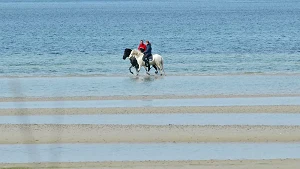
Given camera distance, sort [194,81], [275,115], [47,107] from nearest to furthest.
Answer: [275,115], [47,107], [194,81]

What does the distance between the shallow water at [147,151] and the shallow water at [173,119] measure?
10.4ft

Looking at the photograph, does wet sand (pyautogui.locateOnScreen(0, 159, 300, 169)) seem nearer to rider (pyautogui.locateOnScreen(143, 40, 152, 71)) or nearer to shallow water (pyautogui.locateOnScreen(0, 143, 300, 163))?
shallow water (pyautogui.locateOnScreen(0, 143, 300, 163))

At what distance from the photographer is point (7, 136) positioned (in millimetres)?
20094

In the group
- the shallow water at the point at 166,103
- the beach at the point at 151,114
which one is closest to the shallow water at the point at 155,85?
the beach at the point at 151,114

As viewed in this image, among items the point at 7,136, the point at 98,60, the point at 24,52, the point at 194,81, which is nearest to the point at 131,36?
the point at 24,52

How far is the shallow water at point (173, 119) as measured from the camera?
22312 millimetres

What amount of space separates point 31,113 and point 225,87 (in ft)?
32.9

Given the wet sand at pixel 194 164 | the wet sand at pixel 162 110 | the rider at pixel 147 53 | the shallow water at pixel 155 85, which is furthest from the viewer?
the rider at pixel 147 53

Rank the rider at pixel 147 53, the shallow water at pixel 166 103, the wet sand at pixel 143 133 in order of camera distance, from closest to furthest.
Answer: the wet sand at pixel 143 133, the shallow water at pixel 166 103, the rider at pixel 147 53

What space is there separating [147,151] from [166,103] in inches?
344

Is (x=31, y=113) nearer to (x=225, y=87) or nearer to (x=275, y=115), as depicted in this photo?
(x=275, y=115)

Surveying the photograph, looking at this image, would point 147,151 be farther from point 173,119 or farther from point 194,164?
point 173,119

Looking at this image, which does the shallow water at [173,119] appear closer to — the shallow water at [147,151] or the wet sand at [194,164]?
the shallow water at [147,151]

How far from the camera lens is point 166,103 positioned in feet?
88.2
